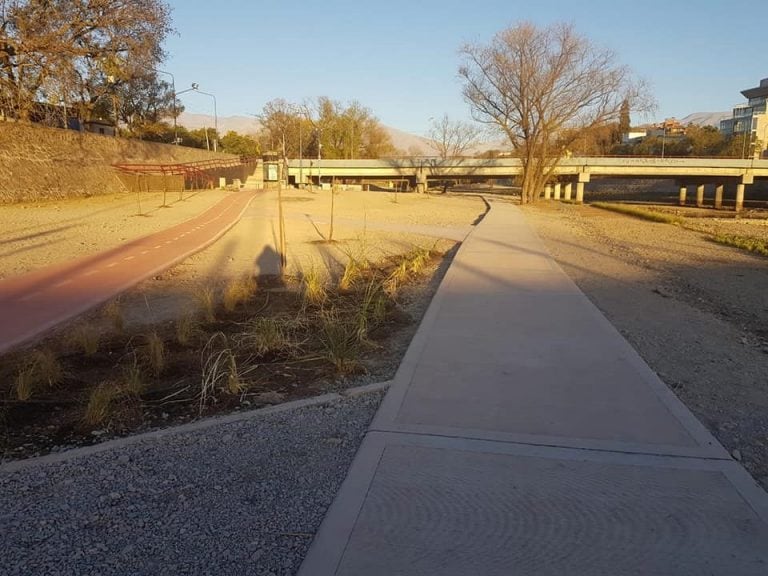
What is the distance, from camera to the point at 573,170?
71.1 meters

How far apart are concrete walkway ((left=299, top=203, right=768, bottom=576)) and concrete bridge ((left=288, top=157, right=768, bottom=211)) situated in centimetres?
5903

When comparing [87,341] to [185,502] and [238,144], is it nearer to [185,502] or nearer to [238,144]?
[185,502]

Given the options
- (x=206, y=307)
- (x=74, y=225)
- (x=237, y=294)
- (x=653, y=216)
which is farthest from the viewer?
(x=653, y=216)

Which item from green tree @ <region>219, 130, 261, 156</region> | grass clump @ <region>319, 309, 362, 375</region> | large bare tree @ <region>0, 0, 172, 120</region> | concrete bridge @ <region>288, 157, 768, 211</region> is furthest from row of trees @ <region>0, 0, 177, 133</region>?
green tree @ <region>219, 130, 261, 156</region>

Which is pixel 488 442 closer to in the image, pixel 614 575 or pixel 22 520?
pixel 614 575

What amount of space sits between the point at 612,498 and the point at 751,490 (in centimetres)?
79

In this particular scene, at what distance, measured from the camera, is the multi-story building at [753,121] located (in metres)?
95.1

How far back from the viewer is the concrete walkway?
2.97 metres

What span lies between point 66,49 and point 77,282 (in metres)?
20.3

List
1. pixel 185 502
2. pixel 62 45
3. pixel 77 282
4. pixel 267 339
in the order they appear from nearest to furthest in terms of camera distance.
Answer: pixel 185 502, pixel 267 339, pixel 77 282, pixel 62 45

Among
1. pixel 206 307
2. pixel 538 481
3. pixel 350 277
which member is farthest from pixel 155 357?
pixel 350 277

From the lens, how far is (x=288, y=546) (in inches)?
122

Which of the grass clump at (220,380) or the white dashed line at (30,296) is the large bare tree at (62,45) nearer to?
the white dashed line at (30,296)

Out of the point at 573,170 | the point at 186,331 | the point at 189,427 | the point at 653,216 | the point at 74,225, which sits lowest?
the point at 653,216
